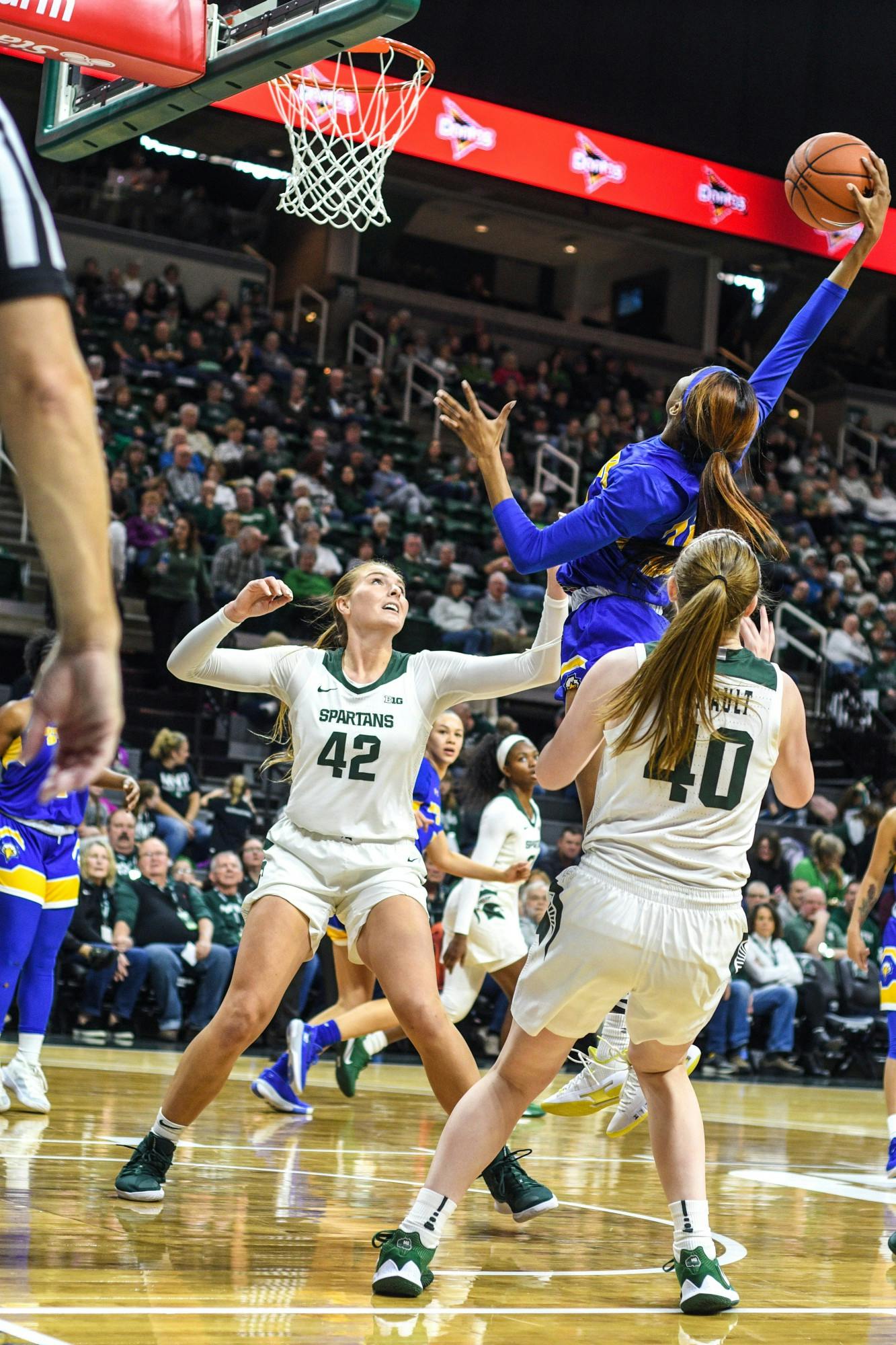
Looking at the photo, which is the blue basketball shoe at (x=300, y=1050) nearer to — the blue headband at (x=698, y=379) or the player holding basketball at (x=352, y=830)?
the player holding basketball at (x=352, y=830)

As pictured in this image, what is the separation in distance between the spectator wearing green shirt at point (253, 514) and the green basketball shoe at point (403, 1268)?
11.5m

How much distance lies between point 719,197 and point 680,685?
14547 millimetres

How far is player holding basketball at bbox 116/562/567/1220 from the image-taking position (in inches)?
172

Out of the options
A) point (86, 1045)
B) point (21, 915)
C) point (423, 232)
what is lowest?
point (86, 1045)

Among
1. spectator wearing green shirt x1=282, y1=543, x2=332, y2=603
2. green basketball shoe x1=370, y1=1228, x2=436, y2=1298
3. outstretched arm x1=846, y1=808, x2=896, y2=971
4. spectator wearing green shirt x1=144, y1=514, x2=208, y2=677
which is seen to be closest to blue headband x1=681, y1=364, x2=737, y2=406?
green basketball shoe x1=370, y1=1228, x2=436, y2=1298

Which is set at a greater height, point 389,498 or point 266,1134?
point 389,498

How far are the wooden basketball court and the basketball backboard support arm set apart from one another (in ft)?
13.6

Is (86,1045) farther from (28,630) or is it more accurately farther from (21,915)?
(28,630)

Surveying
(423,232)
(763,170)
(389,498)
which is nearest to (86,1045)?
(389,498)

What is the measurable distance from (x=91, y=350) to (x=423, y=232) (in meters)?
9.78

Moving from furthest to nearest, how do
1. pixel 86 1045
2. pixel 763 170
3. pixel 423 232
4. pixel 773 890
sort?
pixel 423 232 < pixel 763 170 < pixel 773 890 < pixel 86 1045

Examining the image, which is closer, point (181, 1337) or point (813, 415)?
point (181, 1337)

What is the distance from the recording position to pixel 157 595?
1327 cm

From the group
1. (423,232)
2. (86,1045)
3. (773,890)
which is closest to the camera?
(86,1045)
